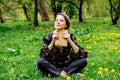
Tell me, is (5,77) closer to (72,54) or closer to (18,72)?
(18,72)

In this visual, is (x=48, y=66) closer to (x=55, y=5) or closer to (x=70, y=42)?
(x=70, y=42)

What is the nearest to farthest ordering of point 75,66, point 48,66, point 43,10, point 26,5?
point 48,66, point 75,66, point 43,10, point 26,5

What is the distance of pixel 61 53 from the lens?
7980 millimetres

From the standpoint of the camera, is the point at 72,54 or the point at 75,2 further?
the point at 75,2

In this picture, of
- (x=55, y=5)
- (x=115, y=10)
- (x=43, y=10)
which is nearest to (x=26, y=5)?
(x=43, y=10)

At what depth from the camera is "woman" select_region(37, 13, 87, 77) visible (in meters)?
7.69

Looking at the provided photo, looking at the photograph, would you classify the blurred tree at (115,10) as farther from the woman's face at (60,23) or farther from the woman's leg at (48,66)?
the woman's leg at (48,66)

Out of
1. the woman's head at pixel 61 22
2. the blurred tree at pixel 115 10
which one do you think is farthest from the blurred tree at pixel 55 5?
the woman's head at pixel 61 22

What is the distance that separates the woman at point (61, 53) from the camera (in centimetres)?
769

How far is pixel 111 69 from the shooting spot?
844 centimetres

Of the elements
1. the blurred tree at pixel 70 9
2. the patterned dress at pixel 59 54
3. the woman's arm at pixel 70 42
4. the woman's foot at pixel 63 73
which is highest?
the woman's arm at pixel 70 42

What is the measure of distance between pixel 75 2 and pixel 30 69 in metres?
18.5

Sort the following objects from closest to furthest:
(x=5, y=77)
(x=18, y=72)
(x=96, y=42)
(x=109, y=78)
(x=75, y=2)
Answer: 1. (x=109, y=78)
2. (x=5, y=77)
3. (x=18, y=72)
4. (x=96, y=42)
5. (x=75, y=2)

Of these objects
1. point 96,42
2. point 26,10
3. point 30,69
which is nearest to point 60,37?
point 30,69
